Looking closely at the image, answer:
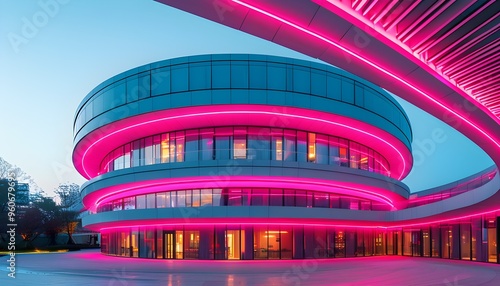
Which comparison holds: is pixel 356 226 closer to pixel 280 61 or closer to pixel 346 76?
pixel 346 76

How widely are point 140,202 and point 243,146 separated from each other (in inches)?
424

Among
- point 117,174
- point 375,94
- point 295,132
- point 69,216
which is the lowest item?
point 69,216

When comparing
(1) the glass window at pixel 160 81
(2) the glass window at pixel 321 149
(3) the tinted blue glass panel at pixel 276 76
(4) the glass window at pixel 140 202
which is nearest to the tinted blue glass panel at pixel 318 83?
(3) the tinted blue glass panel at pixel 276 76

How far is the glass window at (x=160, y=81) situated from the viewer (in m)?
33.3

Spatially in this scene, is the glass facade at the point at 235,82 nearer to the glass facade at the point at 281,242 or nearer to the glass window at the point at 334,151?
the glass window at the point at 334,151

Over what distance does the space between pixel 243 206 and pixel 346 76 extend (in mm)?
13142

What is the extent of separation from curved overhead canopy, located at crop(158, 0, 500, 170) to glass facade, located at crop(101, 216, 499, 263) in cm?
2632

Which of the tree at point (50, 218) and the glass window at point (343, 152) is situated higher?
the glass window at point (343, 152)

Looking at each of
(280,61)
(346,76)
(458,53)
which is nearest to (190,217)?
(280,61)

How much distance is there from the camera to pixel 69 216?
241 feet

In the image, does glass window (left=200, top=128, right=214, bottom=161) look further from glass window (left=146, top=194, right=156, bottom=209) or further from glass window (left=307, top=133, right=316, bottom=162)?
glass window (left=307, top=133, right=316, bottom=162)

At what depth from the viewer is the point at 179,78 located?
110 feet

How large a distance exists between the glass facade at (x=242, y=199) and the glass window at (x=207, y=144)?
2625 millimetres

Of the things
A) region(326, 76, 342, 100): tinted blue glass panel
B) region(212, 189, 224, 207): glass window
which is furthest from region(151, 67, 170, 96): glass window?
region(326, 76, 342, 100): tinted blue glass panel
